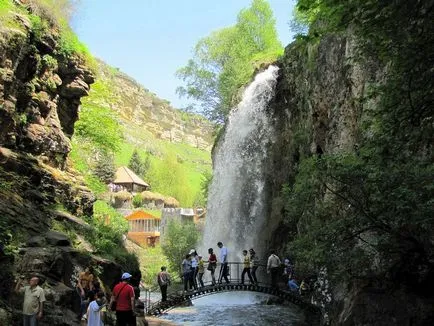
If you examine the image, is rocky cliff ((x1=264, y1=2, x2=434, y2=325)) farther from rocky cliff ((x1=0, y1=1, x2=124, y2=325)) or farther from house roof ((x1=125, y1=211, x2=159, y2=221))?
house roof ((x1=125, y1=211, x2=159, y2=221))

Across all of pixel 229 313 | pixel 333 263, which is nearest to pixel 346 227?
pixel 333 263

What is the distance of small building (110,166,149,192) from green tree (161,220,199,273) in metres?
45.0

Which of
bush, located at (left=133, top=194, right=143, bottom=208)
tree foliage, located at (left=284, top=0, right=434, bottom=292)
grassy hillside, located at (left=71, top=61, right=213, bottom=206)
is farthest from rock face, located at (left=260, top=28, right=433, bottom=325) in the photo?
bush, located at (left=133, top=194, right=143, bottom=208)

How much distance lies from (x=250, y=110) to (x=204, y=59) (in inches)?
529

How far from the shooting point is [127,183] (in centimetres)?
9331

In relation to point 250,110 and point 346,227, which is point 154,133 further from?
point 346,227

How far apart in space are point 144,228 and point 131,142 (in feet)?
256

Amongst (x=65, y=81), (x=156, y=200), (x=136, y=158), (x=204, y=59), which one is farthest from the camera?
(x=136, y=158)

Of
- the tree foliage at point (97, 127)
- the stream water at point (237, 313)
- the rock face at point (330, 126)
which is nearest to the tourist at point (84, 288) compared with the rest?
the rock face at point (330, 126)

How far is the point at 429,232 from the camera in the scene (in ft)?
34.4

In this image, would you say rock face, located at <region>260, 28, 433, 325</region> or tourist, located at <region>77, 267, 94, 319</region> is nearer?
tourist, located at <region>77, 267, 94, 319</region>

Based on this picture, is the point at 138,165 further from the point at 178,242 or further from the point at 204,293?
the point at 204,293

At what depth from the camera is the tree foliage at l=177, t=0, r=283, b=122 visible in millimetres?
42625

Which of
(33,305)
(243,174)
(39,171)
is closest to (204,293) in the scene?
(39,171)
